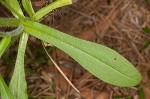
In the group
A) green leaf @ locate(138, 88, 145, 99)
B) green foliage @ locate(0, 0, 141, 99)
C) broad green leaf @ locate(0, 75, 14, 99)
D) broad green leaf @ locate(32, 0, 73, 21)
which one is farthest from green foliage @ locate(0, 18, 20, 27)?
green leaf @ locate(138, 88, 145, 99)

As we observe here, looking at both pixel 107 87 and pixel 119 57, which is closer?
pixel 119 57

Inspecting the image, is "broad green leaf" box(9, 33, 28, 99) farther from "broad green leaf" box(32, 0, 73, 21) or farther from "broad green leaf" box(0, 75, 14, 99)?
"broad green leaf" box(32, 0, 73, 21)

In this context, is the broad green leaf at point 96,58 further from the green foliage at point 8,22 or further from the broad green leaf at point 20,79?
the broad green leaf at point 20,79

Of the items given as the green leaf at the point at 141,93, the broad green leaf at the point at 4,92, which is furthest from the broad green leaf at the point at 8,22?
the green leaf at the point at 141,93

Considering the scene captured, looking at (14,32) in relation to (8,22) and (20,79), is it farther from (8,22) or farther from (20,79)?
(20,79)

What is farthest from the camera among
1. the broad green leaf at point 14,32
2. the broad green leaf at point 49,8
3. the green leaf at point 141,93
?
the green leaf at point 141,93

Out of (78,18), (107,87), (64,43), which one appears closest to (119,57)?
(64,43)

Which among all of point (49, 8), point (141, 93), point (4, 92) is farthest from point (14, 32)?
point (141, 93)

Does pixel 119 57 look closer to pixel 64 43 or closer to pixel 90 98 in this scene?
pixel 64 43
